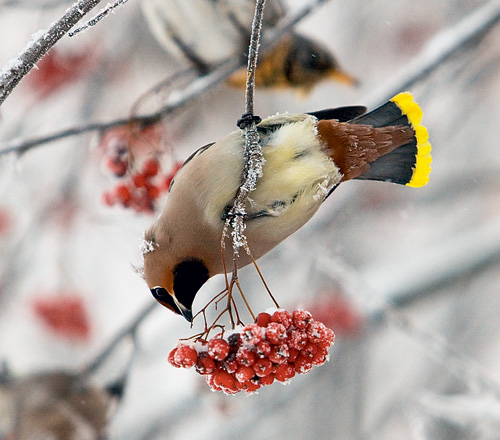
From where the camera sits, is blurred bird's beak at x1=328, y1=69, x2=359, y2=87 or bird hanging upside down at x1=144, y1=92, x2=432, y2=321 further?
blurred bird's beak at x1=328, y1=69, x2=359, y2=87

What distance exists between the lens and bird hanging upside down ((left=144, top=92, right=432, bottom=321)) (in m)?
1.81

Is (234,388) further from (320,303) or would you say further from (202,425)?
(202,425)

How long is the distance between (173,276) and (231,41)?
1592mm

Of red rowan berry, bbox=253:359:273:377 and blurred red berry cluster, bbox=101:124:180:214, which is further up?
blurred red berry cluster, bbox=101:124:180:214

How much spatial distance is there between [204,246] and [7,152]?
2.75ft

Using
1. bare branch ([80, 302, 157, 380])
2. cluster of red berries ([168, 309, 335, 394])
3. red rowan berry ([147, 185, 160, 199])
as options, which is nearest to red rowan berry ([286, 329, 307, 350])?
cluster of red berries ([168, 309, 335, 394])

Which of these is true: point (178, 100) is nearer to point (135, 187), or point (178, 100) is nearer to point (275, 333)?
point (135, 187)

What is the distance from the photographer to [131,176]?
2289 millimetres

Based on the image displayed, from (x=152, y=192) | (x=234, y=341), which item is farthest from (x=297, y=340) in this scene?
(x=152, y=192)

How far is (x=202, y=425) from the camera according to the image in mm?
5695

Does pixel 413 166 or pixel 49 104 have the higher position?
pixel 49 104

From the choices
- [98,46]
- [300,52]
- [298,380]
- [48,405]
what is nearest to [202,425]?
[298,380]

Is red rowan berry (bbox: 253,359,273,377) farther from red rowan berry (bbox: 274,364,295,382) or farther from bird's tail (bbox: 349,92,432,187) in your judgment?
bird's tail (bbox: 349,92,432,187)

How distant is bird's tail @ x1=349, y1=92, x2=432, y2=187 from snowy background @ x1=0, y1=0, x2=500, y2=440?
79 centimetres
